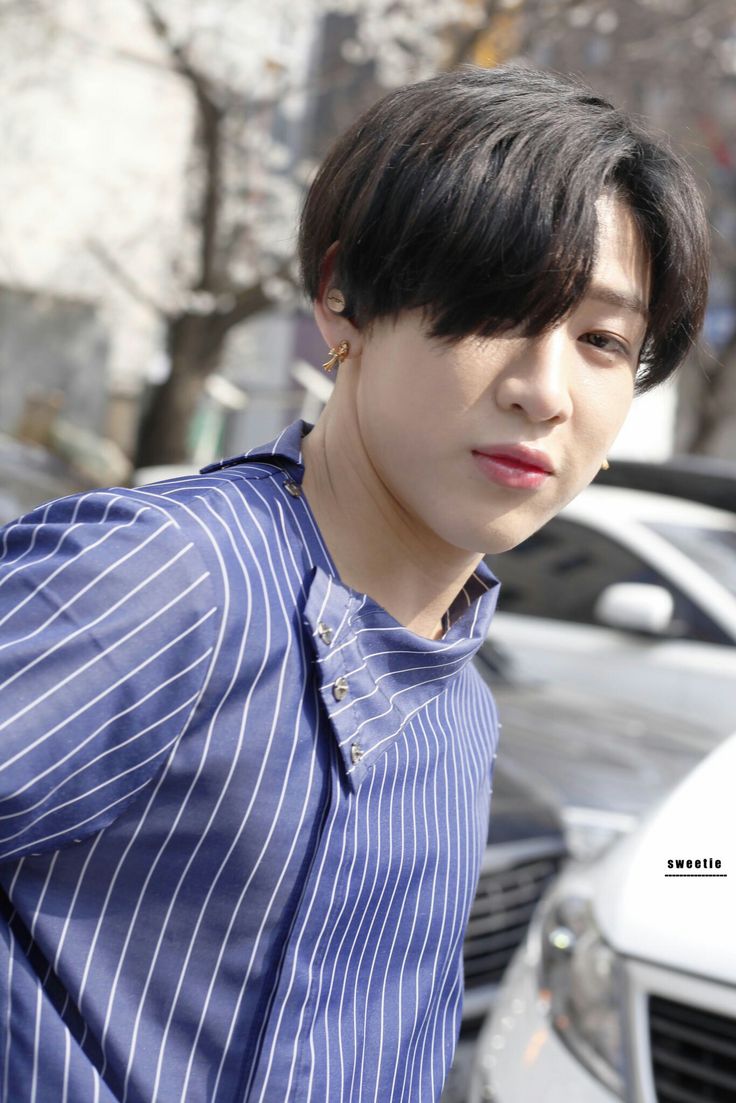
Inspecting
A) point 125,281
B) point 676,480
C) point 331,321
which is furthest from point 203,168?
point 331,321

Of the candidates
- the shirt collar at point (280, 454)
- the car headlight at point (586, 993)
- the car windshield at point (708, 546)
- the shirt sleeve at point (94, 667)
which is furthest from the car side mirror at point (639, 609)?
Result: the shirt sleeve at point (94, 667)

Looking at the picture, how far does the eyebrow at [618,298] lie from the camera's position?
1.09 m

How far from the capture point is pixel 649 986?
2123 millimetres

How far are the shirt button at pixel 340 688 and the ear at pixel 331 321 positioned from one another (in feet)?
0.98

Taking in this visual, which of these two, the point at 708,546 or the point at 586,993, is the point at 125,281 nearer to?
the point at 708,546

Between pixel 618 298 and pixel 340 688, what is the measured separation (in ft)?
1.32

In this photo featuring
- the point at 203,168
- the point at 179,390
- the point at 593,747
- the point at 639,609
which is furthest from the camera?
the point at 203,168

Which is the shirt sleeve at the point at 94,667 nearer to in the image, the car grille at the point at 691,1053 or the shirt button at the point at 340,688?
the shirt button at the point at 340,688

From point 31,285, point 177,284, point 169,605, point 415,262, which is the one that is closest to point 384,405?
point 415,262

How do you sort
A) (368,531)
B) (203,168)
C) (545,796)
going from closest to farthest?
(368,531), (545,796), (203,168)

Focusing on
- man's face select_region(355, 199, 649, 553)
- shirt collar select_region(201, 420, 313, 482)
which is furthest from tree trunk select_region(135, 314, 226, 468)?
man's face select_region(355, 199, 649, 553)

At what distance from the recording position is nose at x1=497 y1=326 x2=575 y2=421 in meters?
1.06

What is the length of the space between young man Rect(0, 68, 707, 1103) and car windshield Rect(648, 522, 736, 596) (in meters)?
4.29

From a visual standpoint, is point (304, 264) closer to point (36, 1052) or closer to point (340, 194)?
point (340, 194)
